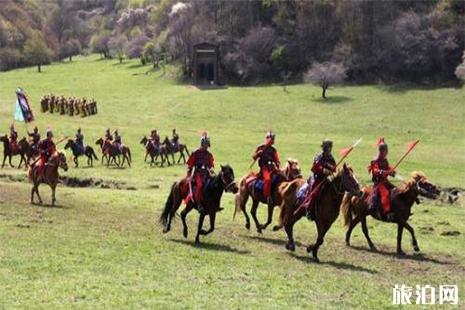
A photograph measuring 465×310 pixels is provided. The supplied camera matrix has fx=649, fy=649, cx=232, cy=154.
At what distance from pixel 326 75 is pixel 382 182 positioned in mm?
53276

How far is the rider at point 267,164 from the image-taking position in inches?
757

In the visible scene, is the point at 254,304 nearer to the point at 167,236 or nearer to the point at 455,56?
the point at 167,236

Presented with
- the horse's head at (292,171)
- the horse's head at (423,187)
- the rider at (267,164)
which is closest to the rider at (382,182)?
the horse's head at (423,187)

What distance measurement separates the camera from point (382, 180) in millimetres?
17875

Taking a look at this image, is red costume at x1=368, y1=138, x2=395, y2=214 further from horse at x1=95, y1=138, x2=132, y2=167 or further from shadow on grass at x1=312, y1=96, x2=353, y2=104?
shadow on grass at x1=312, y1=96, x2=353, y2=104

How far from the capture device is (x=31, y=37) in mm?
116688

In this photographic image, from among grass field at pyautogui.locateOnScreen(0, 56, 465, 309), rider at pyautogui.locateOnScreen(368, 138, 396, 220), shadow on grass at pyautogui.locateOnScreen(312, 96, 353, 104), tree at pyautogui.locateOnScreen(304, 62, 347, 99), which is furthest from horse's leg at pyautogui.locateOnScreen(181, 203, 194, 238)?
tree at pyautogui.locateOnScreen(304, 62, 347, 99)

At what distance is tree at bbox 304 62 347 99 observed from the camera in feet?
229

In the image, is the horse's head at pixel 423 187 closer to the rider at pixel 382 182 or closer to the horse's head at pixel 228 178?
the rider at pixel 382 182

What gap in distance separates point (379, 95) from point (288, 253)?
179ft

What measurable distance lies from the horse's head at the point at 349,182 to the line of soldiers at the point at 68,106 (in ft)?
157

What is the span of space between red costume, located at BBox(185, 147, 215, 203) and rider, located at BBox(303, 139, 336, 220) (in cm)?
312

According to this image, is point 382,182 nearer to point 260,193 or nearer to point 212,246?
A: point 260,193

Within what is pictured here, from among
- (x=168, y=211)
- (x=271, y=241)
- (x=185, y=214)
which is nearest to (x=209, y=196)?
A: (x=185, y=214)
